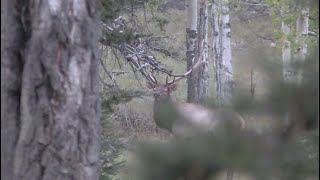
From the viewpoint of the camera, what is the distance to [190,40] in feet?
55.6

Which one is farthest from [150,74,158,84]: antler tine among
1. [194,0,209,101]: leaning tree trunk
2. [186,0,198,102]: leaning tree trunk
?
[186,0,198,102]: leaning tree trunk

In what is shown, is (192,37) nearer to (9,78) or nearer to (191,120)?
(9,78)

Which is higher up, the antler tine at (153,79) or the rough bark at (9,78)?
the rough bark at (9,78)

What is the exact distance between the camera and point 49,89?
385 cm

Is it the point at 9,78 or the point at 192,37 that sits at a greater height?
the point at 192,37

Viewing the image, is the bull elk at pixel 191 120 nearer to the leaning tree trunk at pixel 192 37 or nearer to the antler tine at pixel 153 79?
the antler tine at pixel 153 79

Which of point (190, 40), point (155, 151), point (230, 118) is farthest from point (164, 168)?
point (190, 40)

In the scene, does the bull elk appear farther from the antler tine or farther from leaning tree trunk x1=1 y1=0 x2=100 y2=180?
the antler tine

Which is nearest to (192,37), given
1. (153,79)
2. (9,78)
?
(153,79)

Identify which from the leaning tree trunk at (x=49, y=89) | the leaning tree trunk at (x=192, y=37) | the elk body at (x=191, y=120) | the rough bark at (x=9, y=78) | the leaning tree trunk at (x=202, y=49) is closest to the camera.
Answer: the elk body at (x=191, y=120)

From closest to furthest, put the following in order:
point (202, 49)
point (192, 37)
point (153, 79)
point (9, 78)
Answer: point (9, 78), point (153, 79), point (202, 49), point (192, 37)

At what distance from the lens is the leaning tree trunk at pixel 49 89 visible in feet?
12.4

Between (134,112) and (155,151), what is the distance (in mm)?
11122

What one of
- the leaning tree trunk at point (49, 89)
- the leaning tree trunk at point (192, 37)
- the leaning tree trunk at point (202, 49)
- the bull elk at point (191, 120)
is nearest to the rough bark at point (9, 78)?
the leaning tree trunk at point (49, 89)
